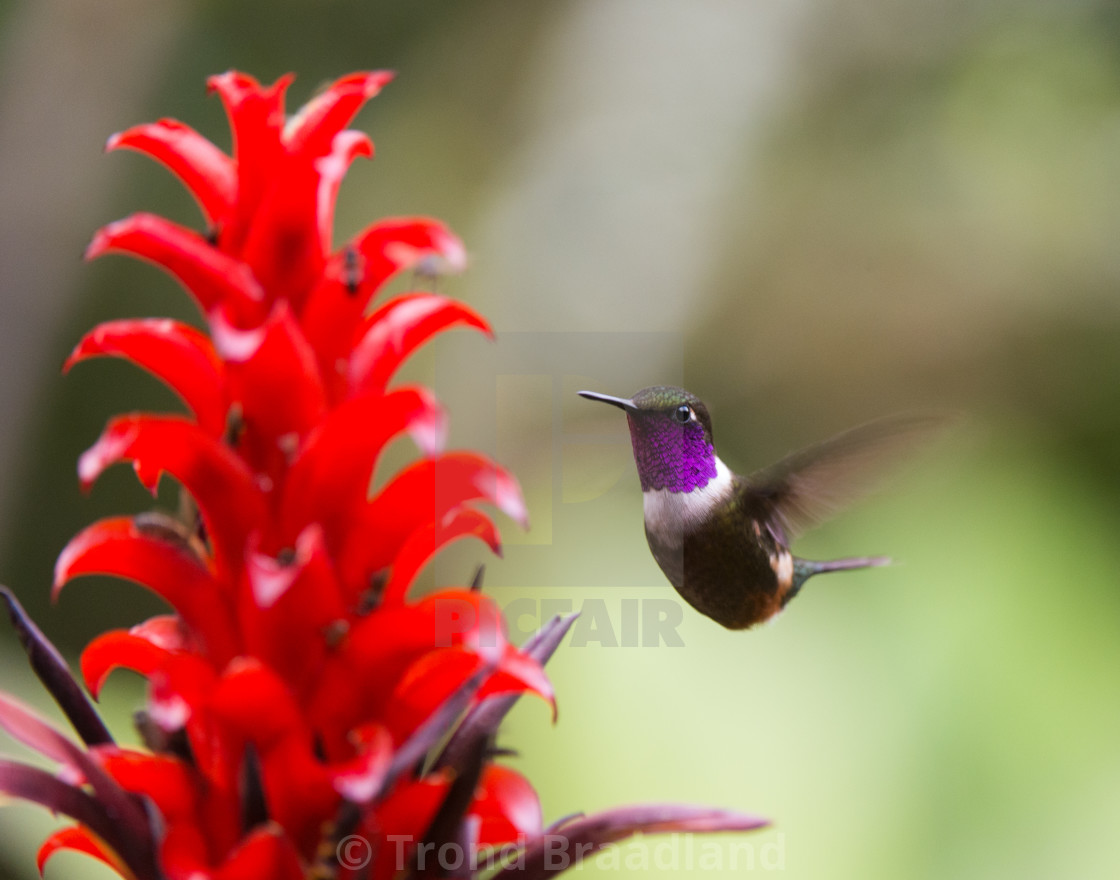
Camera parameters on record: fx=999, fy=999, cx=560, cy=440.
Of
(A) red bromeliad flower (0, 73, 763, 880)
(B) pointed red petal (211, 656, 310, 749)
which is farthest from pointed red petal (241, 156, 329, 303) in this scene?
(B) pointed red petal (211, 656, 310, 749)

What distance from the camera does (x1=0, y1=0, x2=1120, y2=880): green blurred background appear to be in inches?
94.6

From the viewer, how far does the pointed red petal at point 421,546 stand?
75 centimetres

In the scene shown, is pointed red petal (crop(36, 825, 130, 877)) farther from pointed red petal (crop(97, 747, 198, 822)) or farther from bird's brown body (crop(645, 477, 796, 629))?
bird's brown body (crop(645, 477, 796, 629))

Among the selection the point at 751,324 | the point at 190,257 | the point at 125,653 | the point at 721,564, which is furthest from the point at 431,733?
the point at 751,324

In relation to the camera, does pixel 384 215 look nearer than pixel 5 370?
No

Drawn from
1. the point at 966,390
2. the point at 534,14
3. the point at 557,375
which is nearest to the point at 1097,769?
the point at 966,390

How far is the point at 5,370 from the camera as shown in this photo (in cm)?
222

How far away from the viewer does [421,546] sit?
2.49 ft

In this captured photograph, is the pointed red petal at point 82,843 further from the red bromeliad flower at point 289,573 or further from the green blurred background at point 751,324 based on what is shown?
the green blurred background at point 751,324

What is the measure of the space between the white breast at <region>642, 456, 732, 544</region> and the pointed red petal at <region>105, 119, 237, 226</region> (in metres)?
0.71

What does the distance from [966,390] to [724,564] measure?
242 centimetres

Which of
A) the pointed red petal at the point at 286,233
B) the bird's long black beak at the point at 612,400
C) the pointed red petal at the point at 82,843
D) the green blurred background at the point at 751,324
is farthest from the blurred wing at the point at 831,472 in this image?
the pointed red petal at the point at 82,843

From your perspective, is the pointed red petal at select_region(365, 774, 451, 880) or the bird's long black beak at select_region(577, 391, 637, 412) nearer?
the pointed red petal at select_region(365, 774, 451, 880)

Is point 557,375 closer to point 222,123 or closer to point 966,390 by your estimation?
point 966,390
